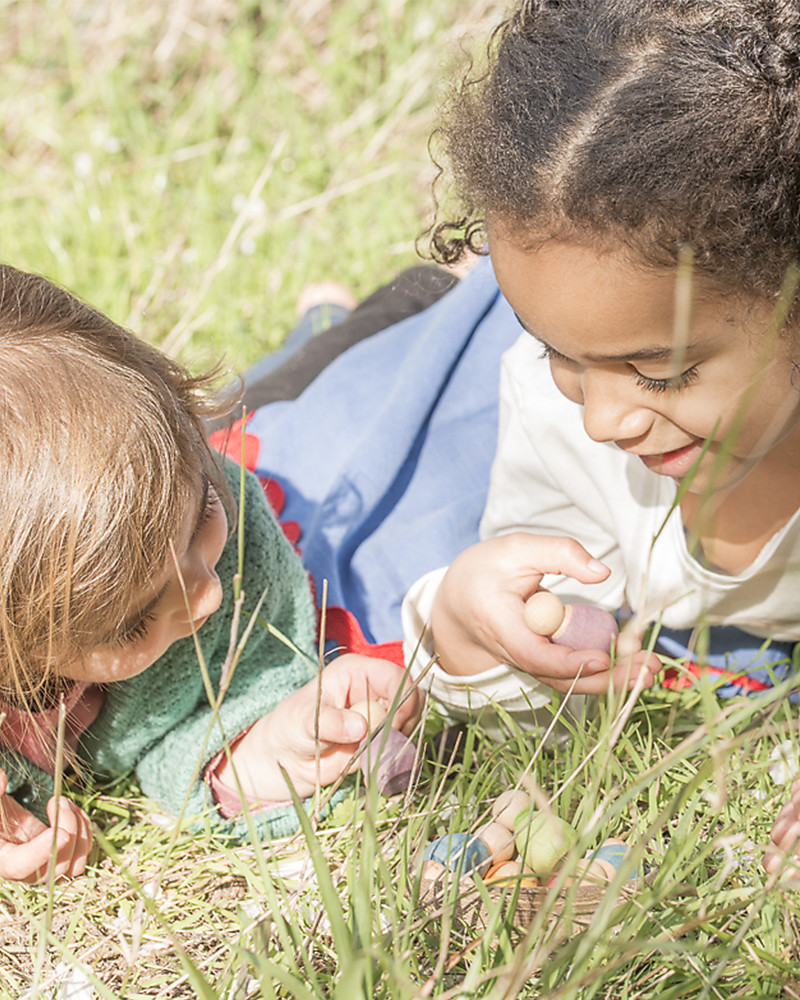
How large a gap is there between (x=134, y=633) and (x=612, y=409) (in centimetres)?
67

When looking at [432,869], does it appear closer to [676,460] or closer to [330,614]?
[676,460]

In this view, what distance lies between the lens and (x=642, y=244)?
3.70 feet

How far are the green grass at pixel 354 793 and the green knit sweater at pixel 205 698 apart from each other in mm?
61

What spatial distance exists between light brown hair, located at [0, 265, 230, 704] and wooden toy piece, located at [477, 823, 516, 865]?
1.69ft

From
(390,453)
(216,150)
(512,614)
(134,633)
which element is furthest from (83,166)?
(512,614)

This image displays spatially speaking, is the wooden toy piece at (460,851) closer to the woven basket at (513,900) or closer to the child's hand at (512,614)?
the woven basket at (513,900)

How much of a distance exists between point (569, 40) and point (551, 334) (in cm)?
34

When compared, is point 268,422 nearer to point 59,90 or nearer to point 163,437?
point 163,437

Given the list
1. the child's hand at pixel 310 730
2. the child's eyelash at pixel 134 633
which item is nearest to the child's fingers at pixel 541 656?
the child's hand at pixel 310 730

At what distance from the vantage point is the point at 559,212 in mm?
1159

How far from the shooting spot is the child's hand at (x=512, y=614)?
4.39ft

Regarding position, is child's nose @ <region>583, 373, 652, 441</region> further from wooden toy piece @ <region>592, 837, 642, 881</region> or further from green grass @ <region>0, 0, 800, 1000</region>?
wooden toy piece @ <region>592, 837, 642, 881</region>

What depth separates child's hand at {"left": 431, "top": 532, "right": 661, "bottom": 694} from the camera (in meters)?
1.34

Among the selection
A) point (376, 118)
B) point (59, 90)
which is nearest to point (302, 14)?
point (376, 118)
